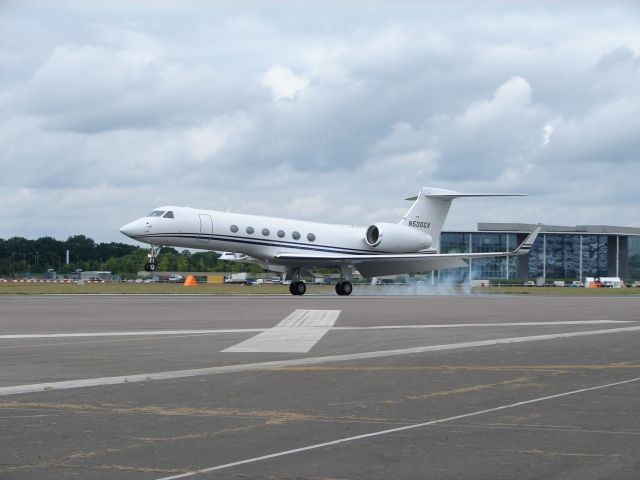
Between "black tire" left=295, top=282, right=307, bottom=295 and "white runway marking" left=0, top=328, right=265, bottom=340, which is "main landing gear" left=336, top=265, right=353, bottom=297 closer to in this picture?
"black tire" left=295, top=282, right=307, bottom=295

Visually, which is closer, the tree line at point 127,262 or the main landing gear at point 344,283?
the main landing gear at point 344,283

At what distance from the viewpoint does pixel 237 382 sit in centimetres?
1323

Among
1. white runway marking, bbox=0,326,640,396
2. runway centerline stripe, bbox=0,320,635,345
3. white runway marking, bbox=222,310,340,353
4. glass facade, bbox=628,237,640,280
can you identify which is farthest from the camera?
glass facade, bbox=628,237,640,280

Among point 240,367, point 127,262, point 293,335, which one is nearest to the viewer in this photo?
point 240,367

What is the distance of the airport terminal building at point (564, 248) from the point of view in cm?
15612

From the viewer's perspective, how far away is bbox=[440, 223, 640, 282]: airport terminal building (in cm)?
15612

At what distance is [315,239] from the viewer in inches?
2173

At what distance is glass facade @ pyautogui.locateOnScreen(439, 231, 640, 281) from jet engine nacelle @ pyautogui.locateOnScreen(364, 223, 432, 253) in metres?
97.7

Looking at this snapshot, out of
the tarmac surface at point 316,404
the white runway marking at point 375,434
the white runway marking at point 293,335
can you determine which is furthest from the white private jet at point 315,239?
the white runway marking at point 375,434

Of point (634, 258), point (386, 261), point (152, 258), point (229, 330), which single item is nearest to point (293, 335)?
point (229, 330)

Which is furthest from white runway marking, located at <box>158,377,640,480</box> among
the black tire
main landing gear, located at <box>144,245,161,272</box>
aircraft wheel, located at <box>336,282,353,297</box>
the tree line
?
the tree line

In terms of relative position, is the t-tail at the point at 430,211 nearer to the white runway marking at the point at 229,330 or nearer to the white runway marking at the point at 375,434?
the white runway marking at the point at 229,330

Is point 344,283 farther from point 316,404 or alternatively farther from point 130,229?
point 316,404

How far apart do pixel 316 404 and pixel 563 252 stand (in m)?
156
